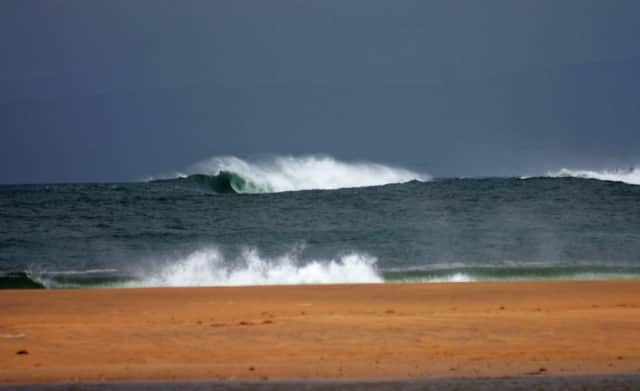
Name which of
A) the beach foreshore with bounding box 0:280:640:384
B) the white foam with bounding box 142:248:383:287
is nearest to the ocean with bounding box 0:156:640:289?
the white foam with bounding box 142:248:383:287

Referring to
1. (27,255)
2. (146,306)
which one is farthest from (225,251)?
(146,306)

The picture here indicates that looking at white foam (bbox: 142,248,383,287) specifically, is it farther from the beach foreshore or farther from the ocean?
the beach foreshore

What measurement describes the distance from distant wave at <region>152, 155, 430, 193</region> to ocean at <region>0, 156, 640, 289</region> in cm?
104

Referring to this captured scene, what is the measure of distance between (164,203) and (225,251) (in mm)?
10216

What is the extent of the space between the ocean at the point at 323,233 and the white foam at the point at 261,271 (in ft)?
0.14

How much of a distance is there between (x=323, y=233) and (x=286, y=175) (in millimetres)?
16590

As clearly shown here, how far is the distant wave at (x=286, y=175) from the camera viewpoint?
40.6 meters

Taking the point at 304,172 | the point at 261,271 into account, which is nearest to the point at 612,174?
the point at 304,172

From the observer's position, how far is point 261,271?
62.2 feet

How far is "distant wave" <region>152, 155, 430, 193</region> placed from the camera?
133 feet

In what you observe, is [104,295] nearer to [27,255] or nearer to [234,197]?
[27,255]

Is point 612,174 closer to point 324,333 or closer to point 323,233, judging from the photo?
point 323,233

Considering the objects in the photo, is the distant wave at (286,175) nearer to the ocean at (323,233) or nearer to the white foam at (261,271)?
the ocean at (323,233)

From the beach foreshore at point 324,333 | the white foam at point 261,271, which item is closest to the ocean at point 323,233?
the white foam at point 261,271
